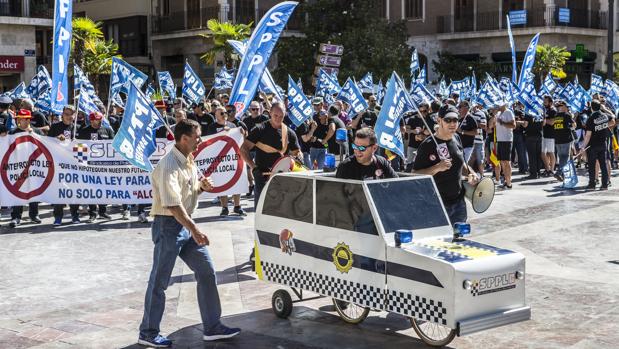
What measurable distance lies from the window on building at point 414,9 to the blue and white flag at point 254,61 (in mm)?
36705

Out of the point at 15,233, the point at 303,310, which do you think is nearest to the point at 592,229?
the point at 303,310

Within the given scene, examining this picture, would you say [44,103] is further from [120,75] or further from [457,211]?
[457,211]

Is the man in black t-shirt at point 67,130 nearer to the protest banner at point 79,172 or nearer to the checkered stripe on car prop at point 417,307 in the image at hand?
the protest banner at point 79,172

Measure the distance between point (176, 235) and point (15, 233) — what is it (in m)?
6.71

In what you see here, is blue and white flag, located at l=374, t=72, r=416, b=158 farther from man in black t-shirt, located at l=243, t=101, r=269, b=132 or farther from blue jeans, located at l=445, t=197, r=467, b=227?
man in black t-shirt, located at l=243, t=101, r=269, b=132

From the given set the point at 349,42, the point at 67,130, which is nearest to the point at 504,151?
the point at 67,130

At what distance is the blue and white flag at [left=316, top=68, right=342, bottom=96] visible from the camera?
24.7 metres

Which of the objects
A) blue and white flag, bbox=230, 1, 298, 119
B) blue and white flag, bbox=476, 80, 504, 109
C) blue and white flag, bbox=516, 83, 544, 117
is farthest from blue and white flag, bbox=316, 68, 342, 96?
blue and white flag, bbox=230, 1, 298, 119

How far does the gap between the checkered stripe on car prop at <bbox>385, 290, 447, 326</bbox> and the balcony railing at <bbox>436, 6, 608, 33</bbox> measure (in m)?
38.3

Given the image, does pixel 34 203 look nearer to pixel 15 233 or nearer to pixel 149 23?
pixel 15 233

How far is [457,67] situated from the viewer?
142ft

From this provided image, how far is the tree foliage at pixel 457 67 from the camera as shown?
4228 centimetres

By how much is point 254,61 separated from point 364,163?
5.00 meters

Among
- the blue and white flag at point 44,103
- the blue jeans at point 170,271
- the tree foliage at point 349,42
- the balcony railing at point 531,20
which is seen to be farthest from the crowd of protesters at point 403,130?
the balcony railing at point 531,20
